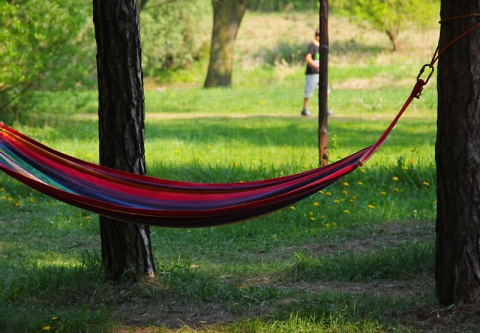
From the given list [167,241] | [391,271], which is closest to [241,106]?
[167,241]

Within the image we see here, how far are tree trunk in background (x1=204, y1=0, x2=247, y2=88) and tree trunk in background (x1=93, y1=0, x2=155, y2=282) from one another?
67.3 feet

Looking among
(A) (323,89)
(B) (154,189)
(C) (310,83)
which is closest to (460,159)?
(B) (154,189)

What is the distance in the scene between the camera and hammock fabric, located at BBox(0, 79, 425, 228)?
156 inches

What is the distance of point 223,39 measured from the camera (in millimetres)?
25562

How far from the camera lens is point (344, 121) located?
15.2 meters

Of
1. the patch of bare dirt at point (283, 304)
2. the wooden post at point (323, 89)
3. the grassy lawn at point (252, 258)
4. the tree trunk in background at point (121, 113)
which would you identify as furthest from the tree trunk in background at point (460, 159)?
the wooden post at point (323, 89)

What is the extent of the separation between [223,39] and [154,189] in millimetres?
21649

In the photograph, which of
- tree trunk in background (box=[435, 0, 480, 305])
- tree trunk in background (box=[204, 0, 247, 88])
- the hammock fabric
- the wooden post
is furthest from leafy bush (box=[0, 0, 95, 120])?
tree trunk in background (box=[204, 0, 247, 88])

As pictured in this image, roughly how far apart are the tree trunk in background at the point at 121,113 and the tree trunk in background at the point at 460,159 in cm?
173

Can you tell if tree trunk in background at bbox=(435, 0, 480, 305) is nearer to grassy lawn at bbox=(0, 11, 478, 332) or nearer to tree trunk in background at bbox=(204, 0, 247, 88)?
grassy lawn at bbox=(0, 11, 478, 332)

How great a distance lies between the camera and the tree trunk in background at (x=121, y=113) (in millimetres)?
4617

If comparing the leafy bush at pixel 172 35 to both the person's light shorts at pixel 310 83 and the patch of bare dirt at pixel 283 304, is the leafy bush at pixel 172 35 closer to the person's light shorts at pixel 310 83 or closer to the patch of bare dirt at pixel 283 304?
the person's light shorts at pixel 310 83

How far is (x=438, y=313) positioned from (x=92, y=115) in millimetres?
14962

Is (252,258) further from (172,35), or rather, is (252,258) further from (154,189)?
(172,35)
